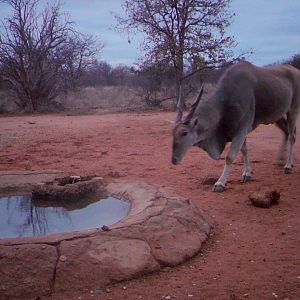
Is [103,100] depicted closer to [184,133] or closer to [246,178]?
[246,178]

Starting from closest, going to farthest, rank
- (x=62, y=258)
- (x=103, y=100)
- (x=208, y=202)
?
(x=62, y=258)
(x=208, y=202)
(x=103, y=100)

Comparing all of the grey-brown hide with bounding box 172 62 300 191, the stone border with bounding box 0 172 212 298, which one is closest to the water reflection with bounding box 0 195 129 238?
the stone border with bounding box 0 172 212 298

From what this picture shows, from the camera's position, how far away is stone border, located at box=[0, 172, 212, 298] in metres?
3.64

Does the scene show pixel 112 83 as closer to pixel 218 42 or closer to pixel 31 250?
pixel 218 42

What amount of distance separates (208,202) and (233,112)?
1.46 metres

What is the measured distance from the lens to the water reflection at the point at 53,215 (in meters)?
4.88

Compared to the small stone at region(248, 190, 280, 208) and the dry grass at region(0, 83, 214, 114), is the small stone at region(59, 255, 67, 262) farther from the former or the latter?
the dry grass at region(0, 83, 214, 114)

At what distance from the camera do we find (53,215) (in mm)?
5363

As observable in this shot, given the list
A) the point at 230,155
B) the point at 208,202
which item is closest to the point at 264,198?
the point at 208,202

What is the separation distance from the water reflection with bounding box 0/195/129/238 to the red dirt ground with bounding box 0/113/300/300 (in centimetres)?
111

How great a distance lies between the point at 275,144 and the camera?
10.8 meters

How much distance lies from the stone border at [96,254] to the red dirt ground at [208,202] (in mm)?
98

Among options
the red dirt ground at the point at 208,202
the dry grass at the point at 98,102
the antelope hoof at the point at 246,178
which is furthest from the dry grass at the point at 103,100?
the antelope hoof at the point at 246,178

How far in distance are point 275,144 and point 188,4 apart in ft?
25.5
